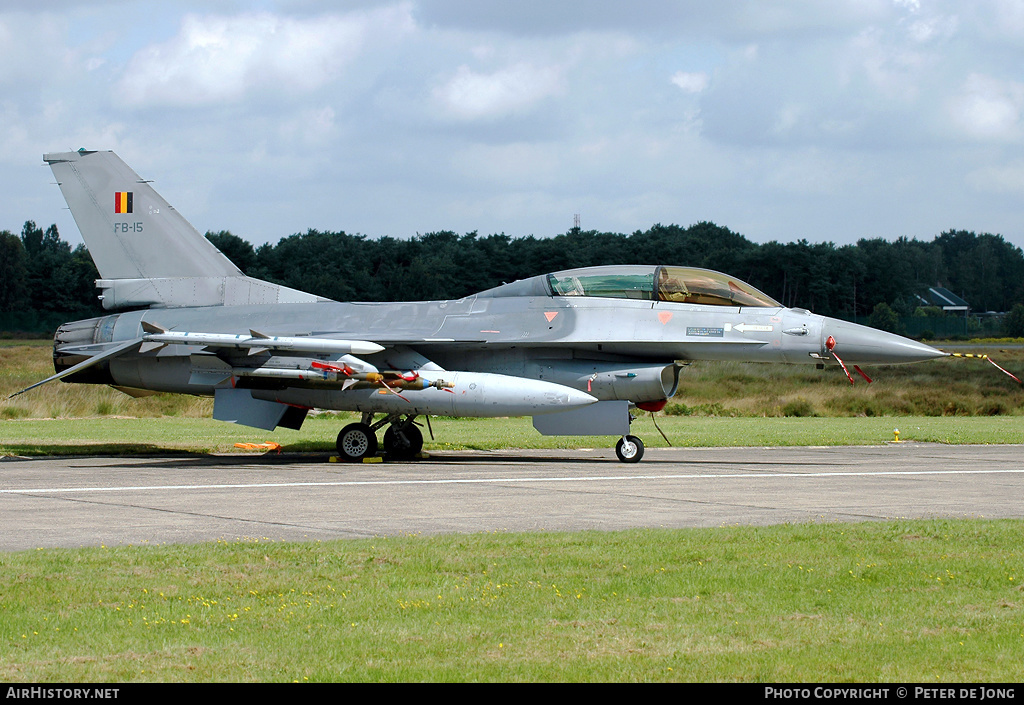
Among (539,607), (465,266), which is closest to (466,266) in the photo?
(465,266)

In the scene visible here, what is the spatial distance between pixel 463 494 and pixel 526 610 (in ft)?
21.0

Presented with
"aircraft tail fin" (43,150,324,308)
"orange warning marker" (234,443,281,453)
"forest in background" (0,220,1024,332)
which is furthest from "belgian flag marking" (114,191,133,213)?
"forest in background" (0,220,1024,332)

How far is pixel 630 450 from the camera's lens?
17406mm

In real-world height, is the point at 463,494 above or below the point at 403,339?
below

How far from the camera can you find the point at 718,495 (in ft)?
42.3

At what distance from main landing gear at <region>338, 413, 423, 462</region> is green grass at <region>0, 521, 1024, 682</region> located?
8.92 metres

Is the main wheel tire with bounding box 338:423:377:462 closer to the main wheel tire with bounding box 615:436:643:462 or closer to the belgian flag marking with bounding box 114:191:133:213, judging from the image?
the main wheel tire with bounding box 615:436:643:462

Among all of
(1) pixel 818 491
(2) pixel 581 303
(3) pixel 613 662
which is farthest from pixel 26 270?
(3) pixel 613 662

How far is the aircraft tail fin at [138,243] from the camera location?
19328mm

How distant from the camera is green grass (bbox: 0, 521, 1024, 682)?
541cm

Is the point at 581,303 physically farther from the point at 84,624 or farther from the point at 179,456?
the point at 84,624

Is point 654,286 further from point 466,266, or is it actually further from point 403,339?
point 466,266

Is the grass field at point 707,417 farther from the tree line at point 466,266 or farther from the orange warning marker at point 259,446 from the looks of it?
the tree line at point 466,266

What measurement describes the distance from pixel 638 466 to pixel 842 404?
1989cm
